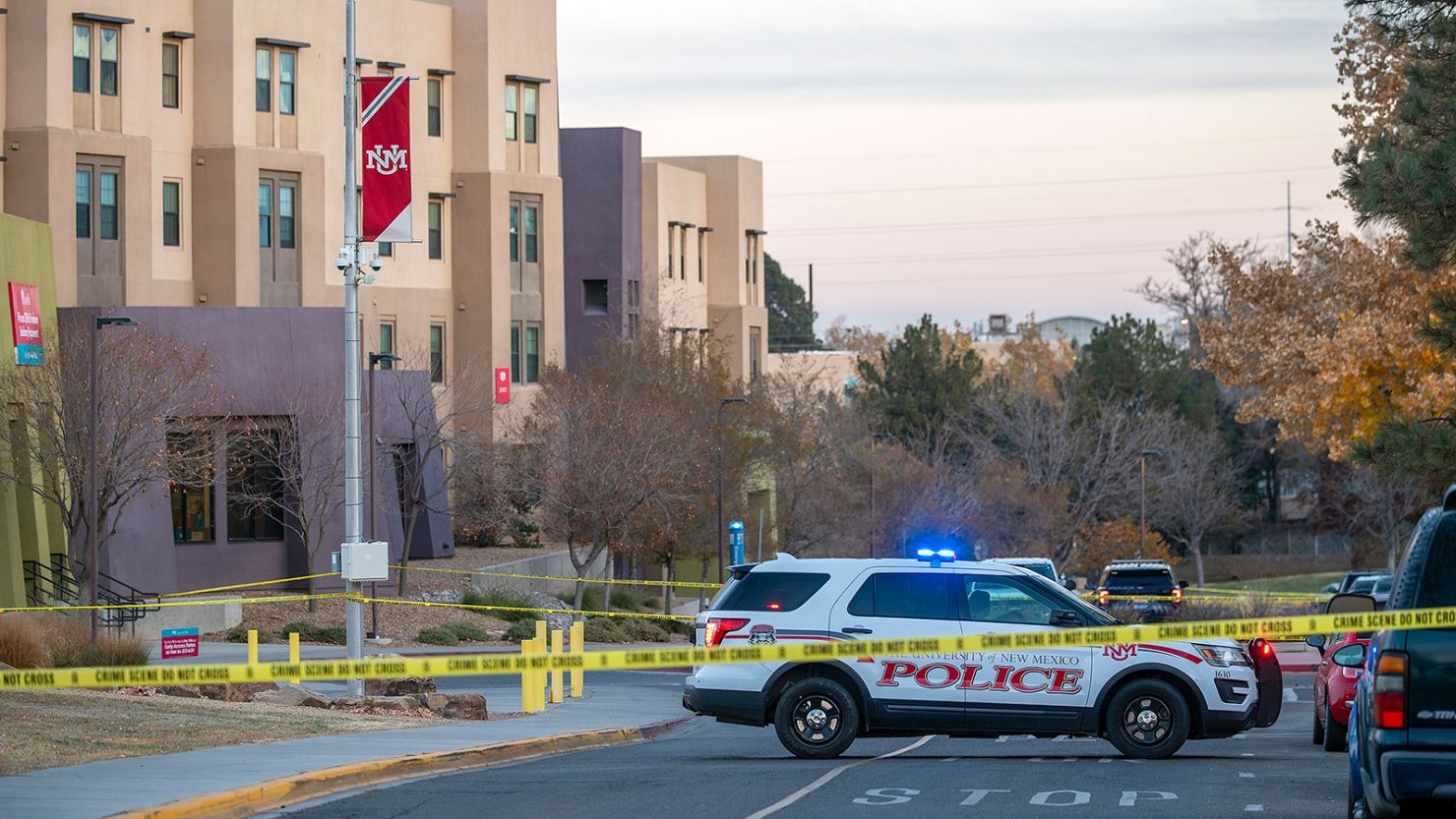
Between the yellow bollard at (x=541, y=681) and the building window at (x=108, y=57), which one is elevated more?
the building window at (x=108, y=57)

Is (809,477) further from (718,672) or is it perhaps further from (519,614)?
(718,672)

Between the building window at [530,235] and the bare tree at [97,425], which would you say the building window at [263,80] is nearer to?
the building window at [530,235]

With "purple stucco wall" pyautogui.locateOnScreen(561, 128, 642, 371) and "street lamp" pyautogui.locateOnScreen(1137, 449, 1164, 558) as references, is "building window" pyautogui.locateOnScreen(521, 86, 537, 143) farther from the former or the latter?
"street lamp" pyautogui.locateOnScreen(1137, 449, 1164, 558)

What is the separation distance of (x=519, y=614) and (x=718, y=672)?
30424 mm

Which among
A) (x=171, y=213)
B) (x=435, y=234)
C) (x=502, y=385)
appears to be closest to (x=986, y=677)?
(x=171, y=213)

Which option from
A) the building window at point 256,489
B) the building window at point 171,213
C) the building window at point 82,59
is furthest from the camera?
the building window at point 171,213

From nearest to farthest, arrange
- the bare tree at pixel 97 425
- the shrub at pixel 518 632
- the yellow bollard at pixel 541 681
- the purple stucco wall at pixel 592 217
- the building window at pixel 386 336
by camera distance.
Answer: the yellow bollard at pixel 541 681 < the bare tree at pixel 97 425 < the shrub at pixel 518 632 < the building window at pixel 386 336 < the purple stucco wall at pixel 592 217

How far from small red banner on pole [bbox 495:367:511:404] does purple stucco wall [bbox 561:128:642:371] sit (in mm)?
8096

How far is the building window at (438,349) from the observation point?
192ft

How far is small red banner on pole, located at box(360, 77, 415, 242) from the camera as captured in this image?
25.7 meters

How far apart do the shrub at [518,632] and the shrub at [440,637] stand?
1.33 m

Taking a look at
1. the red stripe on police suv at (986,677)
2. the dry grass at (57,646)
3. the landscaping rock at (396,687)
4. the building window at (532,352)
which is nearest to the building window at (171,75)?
the building window at (532,352)

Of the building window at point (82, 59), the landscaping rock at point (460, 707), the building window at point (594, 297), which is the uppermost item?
the building window at point (82, 59)

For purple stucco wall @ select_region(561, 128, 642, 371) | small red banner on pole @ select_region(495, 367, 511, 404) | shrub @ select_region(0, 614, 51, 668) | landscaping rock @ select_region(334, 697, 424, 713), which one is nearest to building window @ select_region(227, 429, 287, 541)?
small red banner on pole @ select_region(495, 367, 511, 404)
